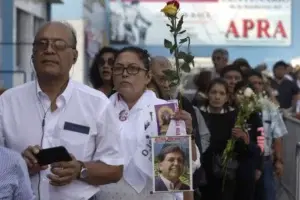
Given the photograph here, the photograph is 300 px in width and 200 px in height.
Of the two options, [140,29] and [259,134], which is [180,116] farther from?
[140,29]

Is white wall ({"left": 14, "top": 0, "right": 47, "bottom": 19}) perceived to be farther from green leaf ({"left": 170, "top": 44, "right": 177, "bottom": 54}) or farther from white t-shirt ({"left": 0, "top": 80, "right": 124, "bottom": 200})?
white t-shirt ({"left": 0, "top": 80, "right": 124, "bottom": 200})

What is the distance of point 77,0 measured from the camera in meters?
9.66

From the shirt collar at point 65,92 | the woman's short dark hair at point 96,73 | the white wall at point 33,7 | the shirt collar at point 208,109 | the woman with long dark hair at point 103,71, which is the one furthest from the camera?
the white wall at point 33,7

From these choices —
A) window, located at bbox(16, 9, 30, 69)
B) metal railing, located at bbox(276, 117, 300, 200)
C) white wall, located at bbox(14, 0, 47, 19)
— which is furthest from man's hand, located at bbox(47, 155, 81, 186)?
white wall, located at bbox(14, 0, 47, 19)

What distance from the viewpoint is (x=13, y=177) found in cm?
306

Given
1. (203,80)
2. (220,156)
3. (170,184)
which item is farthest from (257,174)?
(170,184)

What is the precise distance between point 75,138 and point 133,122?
0.89 m

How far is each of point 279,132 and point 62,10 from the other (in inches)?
203

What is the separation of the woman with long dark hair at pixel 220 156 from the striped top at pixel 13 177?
4183 millimetres

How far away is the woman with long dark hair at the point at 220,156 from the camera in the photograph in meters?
7.22

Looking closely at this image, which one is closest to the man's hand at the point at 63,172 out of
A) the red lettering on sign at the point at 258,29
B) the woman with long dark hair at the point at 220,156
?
the woman with long dark hair at the point at 220,156

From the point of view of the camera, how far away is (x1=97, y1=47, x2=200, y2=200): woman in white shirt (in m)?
4.33

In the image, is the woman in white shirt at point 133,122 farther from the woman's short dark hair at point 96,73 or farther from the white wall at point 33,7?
the white wall at point 33,7

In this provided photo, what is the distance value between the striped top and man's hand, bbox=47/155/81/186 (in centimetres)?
28
